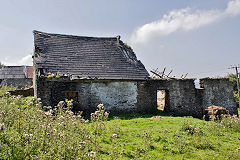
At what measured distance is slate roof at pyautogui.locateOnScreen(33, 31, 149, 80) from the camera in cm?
1327

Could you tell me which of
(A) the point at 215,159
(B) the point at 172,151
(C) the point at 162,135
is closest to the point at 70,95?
(C) the point at 162,135

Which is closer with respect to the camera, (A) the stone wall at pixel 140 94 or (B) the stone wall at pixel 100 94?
(B) the stone wall at pixel 100 94

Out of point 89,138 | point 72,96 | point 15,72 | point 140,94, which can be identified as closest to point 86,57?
point 72,96

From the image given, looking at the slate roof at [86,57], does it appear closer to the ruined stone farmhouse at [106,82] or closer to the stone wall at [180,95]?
the ruined stone farmhouse at [106,82]

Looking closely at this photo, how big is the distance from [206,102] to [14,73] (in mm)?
27974

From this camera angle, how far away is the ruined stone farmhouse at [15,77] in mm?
29859

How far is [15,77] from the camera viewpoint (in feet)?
99.3

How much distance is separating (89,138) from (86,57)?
1099 cm

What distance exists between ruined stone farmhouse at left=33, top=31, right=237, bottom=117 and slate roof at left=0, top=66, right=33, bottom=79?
711 inches

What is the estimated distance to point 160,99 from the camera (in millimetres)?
17469

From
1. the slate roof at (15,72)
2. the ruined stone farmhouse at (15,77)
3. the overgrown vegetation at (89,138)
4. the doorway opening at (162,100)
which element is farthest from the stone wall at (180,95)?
the slate roof at (15,72)

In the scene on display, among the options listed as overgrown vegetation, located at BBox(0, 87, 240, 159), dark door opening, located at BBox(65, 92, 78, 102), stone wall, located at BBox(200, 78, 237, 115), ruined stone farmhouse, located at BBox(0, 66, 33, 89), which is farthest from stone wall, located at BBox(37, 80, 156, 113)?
ruined stone farmhouse, located at BBox(0, 66, 33, 89)

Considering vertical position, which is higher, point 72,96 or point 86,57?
point 86,57

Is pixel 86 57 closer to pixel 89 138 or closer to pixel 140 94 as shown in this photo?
pixel 140 94
